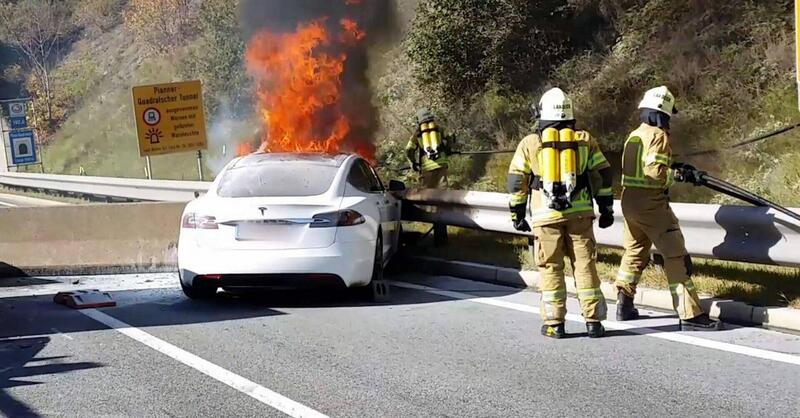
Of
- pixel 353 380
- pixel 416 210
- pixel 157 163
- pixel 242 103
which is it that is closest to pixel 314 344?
pixel 353 380

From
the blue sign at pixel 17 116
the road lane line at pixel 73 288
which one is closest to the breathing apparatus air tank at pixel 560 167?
the road lane line at pixel 73 288

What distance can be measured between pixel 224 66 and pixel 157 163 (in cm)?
468

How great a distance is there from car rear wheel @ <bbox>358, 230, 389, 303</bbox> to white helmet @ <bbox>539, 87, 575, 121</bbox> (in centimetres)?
248

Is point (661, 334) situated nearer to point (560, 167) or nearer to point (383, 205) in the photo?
point (560, 167)

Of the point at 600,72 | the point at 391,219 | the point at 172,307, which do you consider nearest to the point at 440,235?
the point at 391,219

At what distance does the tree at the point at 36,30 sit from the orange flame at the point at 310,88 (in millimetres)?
34689

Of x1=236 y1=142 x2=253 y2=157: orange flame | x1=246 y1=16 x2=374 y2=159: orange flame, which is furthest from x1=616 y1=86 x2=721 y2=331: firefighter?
x1=236 y1=142 x2=253 y2=157: orange flame

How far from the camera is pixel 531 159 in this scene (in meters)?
6.89

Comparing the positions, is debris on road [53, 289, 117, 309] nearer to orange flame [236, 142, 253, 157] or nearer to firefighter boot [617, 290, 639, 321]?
firefighter boot [617, 290, 639, 321]

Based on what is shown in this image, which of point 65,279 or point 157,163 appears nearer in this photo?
point 65,279

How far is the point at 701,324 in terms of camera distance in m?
6.73

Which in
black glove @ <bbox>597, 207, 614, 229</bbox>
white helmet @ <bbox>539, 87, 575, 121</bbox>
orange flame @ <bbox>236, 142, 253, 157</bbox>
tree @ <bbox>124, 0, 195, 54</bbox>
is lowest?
orange flame @ <bbox>236, 142, 253, 157</bbox>

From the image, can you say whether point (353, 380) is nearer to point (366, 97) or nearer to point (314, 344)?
point (314, 344)

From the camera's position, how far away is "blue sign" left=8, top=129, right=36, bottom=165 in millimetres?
39219
